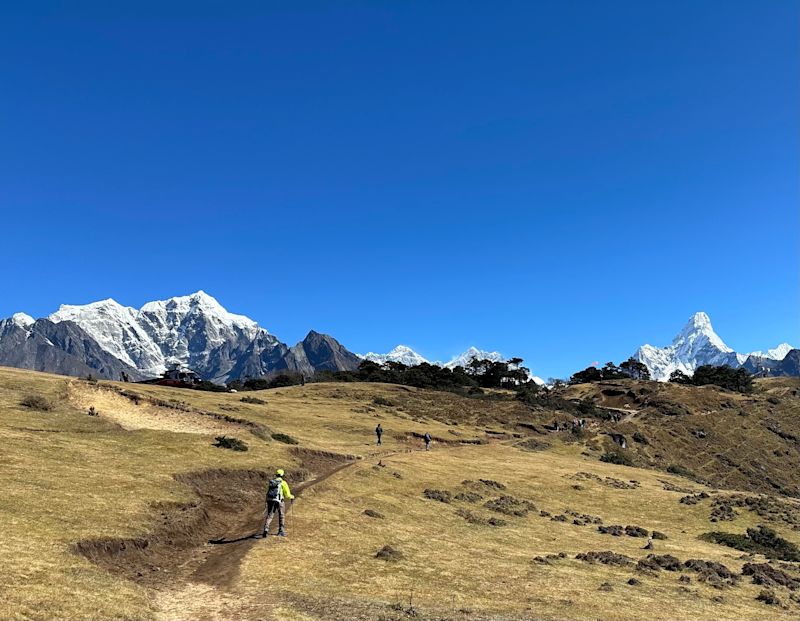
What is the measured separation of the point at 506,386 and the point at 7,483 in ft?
491

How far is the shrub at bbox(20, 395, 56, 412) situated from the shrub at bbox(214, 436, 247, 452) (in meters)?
15.0

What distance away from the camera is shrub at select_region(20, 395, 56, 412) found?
44.5 metres

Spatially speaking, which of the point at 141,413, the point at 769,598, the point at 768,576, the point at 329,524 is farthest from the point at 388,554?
the point at 141,413

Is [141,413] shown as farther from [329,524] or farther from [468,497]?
[329,524]

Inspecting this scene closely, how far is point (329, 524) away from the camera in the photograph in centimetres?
2733

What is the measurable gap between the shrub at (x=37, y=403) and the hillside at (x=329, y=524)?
21 cm

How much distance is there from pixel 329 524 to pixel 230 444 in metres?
17.8

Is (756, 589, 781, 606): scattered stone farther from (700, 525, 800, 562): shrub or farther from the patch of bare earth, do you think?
the patch of bare earth

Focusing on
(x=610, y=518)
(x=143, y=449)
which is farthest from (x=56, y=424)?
(x=610, y=518)

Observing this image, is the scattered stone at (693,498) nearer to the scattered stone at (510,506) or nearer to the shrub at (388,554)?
the scattered stone at (510,506)

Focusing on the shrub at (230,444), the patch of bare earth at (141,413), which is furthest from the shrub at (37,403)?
the shrub at (230,444)

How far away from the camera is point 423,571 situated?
2177 centimetres

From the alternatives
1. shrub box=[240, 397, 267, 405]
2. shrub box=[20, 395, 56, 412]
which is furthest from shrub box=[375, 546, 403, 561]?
shrub box=[240, 397, 267, 405]

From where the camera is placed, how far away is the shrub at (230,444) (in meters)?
41.8
